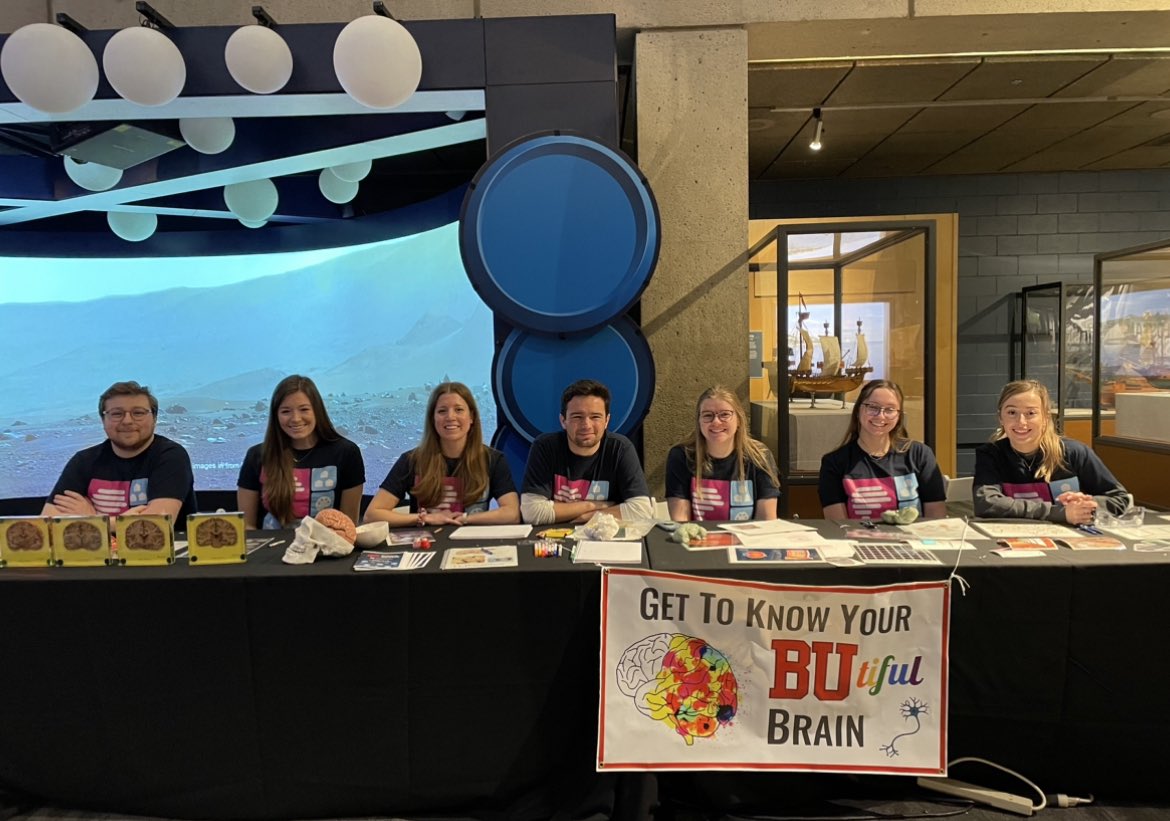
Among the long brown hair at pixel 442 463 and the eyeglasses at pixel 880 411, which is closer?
the eyeglasses at pixel 880 411

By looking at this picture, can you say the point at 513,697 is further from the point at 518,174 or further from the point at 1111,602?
the point at 518,174

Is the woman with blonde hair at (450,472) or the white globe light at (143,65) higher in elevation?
the white globe light at (143,65)

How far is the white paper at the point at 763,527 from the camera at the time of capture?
1947 millimetres

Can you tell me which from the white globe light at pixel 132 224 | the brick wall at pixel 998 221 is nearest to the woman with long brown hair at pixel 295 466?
the white globe light at pixel 132 224

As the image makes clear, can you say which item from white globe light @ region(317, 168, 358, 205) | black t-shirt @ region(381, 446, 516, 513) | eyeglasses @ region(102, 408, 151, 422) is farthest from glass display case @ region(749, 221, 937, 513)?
white globe light @ region(317, 168, 358, 205)

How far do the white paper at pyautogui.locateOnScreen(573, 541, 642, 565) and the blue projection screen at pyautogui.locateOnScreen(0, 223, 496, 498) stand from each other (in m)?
3.46

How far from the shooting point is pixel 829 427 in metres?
3.64

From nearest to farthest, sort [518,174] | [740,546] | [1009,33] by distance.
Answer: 1. [740,546]
2. [518,174]
3. [1009,33]

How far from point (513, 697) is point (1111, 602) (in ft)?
4.48

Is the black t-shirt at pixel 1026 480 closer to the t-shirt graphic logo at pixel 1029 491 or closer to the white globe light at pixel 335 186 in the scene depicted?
the t-shirt graphic logo at pixel 1029 491

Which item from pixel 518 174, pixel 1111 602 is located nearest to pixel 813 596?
pixel 1111 602

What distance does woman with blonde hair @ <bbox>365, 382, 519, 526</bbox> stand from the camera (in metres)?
2.42

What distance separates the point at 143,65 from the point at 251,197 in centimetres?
188

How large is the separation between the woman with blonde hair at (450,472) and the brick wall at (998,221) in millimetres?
4934
